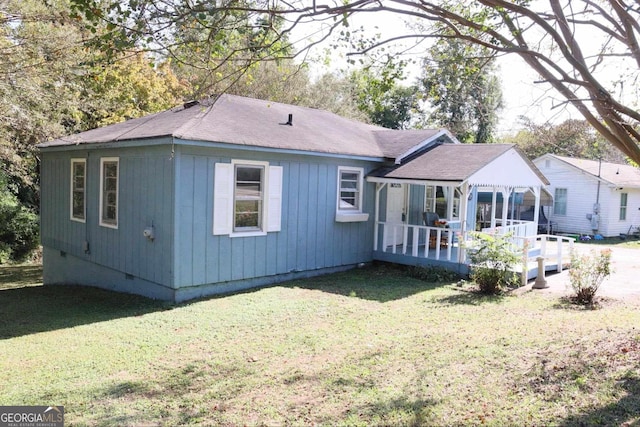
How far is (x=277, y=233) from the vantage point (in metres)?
10.7

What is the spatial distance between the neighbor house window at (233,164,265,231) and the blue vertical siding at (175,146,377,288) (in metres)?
0.25

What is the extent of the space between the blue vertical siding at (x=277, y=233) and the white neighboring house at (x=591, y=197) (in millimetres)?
16409

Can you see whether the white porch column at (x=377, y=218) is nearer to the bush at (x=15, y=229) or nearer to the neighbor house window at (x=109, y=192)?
the neighbor house window at (x=109, y=192)

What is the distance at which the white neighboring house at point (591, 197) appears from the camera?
78.5 feet

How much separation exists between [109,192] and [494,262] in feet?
27.3

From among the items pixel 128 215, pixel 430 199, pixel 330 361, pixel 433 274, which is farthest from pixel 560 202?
pixel 330 361

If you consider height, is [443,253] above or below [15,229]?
above

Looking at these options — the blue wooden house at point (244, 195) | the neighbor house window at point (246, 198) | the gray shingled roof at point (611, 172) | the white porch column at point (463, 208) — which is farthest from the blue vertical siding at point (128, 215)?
the gray shingled roof at point (611, 172)

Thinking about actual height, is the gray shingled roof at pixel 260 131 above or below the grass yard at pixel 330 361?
above

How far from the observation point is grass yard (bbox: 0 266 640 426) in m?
4.46

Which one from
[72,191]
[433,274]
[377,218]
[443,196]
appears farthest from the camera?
[443,196]

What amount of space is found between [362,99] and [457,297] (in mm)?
4147

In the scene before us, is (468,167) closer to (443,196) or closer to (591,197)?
(443,196)

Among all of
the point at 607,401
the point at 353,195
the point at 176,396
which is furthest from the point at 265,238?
the point at 607,401
